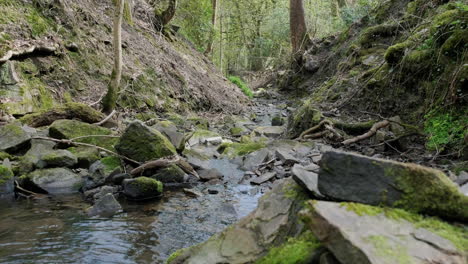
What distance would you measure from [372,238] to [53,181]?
4.79 meters

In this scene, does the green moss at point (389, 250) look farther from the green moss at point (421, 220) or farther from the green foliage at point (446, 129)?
the green foliage at point (446, 129)

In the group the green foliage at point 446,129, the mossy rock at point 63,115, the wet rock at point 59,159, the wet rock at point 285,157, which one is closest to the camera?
the green foliage at point 446,129

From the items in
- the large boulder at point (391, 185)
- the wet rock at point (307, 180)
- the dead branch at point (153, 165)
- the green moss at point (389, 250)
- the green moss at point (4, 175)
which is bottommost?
the dead branch at point (153, 165)

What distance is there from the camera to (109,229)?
418 cm

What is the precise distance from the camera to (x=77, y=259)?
346 centimetres

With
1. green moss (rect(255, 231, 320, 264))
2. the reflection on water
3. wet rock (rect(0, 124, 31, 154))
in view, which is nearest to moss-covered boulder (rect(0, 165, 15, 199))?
the reflection on water

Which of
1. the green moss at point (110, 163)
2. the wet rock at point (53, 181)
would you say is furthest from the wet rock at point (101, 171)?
the wet rock at point (53, 181)

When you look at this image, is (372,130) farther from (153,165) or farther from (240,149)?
(153,165)

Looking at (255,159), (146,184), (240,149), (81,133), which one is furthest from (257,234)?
(240,149)

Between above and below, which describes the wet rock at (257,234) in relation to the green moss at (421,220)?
below

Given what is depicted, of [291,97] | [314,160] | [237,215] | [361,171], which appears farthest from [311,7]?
[361,171]

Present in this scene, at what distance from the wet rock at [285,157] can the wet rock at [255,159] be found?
0.27 m

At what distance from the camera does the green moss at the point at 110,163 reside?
19.5ft

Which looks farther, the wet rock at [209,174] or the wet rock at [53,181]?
the wet rock at [209,174]
